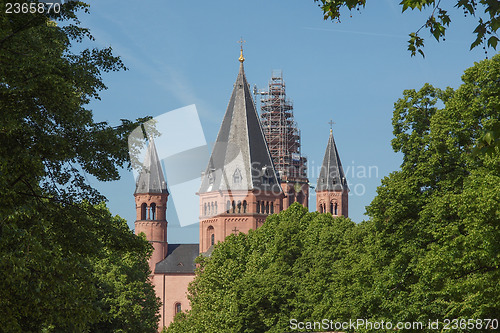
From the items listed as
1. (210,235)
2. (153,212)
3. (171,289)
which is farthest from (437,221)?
(171,289)

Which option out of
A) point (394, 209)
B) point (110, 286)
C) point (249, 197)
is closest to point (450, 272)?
point (394, 209)

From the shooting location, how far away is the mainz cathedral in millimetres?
109062

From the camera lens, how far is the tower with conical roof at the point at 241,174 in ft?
356

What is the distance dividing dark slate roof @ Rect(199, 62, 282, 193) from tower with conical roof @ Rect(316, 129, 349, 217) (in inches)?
696

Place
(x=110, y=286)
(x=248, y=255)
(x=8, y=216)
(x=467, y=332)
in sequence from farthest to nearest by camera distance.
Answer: (x=248, y=255) → (x=110, y=286) → (x=467, y=332) → (x=8, y=216)

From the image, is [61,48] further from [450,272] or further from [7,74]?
[450,272]

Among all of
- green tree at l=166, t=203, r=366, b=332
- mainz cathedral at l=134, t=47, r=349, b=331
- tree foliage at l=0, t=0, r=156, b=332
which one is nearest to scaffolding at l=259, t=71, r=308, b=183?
mainz cathedral at l=134, t=47, r=349, b=331

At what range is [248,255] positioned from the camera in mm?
63031

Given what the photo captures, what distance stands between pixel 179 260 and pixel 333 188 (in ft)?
86.5

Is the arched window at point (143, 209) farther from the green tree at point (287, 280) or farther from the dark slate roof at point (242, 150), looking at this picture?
the green tree at point (287, 280)

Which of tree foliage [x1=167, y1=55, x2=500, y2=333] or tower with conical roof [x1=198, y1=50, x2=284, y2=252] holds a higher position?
tower with conical roof [x1=198, y1=50, x2=284, y2=252]

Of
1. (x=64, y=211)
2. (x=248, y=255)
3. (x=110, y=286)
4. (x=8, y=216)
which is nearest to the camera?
(x=8, y=216)

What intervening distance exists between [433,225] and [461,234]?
1.37m

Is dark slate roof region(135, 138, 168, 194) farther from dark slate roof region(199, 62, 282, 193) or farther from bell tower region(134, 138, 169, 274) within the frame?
dark slate roof region(199, 62, 282, 193)
